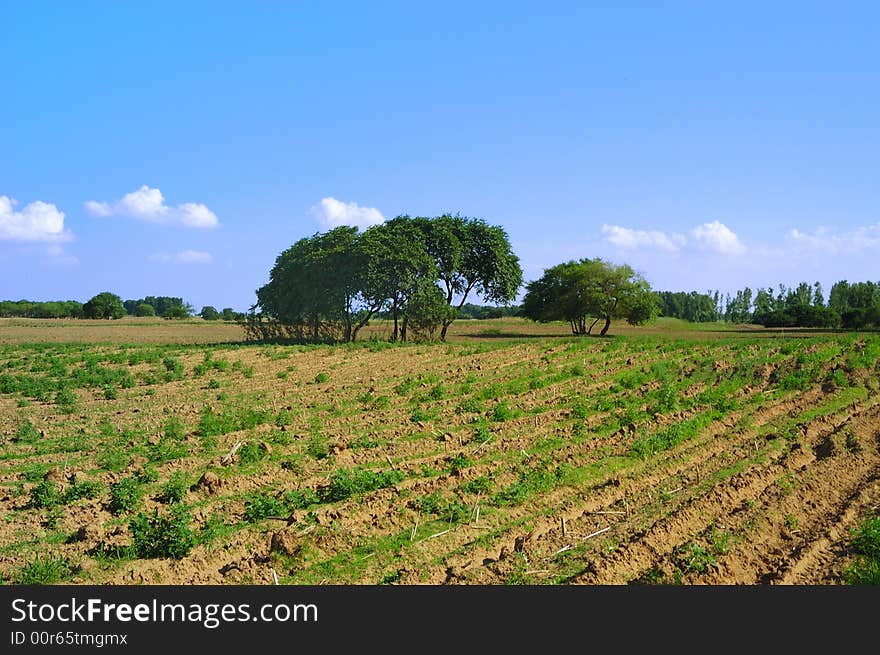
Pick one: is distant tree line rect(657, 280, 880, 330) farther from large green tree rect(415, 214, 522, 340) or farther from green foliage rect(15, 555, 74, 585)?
green foliage rect(15, 555, 74, 585)

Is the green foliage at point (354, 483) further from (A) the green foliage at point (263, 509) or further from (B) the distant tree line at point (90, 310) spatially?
(B) the distant tree line at point (90, 310)

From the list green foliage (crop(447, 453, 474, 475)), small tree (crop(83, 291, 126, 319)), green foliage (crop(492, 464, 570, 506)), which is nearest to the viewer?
green foliage (crop(492, 464, 570, 506))

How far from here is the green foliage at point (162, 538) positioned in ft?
29.6

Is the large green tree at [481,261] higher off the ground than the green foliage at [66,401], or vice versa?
the large green tree at [481,261]

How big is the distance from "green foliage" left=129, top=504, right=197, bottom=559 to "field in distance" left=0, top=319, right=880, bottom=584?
3cm

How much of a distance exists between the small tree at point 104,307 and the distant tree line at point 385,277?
7908 centimetres

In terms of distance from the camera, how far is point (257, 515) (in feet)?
33.8

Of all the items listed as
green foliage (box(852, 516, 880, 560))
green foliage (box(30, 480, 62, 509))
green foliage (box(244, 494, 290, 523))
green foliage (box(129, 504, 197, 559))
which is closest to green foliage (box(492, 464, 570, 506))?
green foliage (box(244, 494, 290, 523))

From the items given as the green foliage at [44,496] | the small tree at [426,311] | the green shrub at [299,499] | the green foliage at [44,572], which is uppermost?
the small tree at [426,311]

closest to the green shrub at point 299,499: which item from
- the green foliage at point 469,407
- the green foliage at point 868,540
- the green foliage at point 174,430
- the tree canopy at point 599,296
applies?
the green foliage at point 174,430

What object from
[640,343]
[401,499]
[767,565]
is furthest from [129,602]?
[640,343]

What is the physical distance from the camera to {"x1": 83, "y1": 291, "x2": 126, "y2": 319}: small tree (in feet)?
395

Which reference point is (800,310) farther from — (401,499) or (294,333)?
(401,499)

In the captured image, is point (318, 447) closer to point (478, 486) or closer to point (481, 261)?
point (478, 486)
